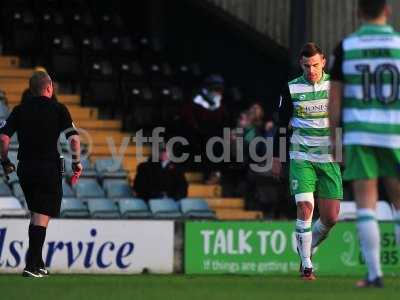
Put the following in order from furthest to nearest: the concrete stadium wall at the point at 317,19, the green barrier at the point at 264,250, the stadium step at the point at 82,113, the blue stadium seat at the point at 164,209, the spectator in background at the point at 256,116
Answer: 1. the stadium step at the point at 82,113
2. the concrete stadium wall at the point at 317,19
3. the spectator in background at the point at 256,116
4. the blue stadium seat at the point at 164,209
5. the green barrier at the point at 264,250

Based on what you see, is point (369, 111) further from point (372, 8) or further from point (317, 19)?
point (317, 19)

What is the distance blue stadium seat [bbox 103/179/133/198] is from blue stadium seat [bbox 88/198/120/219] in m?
0.74

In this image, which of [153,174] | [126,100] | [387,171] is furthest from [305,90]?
[126,100]

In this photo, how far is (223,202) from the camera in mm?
18844

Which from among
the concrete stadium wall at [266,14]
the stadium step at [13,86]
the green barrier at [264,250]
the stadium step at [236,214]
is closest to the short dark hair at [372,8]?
the green barrier at [264,250]

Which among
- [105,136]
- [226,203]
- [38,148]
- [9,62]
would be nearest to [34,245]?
[38,148]

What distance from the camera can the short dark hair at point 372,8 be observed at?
27.7ft

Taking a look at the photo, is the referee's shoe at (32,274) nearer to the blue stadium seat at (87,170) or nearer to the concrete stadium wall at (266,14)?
the blue stadium seat at (87,170)

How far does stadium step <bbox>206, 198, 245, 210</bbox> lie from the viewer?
61.7 feet

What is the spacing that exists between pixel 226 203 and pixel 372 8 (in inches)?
415

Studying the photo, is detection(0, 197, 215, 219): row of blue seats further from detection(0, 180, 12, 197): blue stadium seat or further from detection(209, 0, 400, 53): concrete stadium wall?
detection(209, 0, 400, 53): concrete stadium wall

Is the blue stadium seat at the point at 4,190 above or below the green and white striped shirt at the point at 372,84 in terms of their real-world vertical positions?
below

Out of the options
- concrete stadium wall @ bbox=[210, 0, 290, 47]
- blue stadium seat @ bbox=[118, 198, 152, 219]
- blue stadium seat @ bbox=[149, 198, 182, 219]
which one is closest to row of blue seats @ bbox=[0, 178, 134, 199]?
blue stadium seat @ bbox=[118, 198, 152, 219]

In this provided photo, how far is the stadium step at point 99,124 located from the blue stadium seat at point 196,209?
2.97 metres
